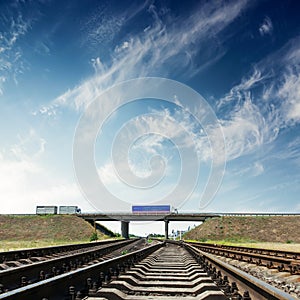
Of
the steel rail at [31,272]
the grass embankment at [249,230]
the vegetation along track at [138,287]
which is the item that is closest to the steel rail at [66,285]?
the vegetation along track at [138,287]

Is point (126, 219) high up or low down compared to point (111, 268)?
up

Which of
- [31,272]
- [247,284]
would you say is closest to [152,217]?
[31,272]

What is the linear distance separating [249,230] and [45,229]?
3545cm

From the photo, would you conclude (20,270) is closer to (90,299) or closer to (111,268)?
(111,268)

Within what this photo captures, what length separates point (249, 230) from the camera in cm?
5997

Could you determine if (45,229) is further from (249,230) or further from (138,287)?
(138,287)

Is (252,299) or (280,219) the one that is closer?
(252,299)

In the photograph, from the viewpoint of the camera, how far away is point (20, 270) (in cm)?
545

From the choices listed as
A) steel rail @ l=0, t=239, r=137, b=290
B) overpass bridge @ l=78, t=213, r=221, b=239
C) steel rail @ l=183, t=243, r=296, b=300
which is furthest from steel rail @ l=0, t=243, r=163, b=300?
overpass bridge @ l=78, t=213, r=221, b=239

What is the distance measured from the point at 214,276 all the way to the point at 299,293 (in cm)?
135

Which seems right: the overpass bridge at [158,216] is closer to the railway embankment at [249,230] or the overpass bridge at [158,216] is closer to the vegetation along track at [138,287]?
the railway embankment at [249,230]

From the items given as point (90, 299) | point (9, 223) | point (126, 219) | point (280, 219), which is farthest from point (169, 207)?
point (90, 299)

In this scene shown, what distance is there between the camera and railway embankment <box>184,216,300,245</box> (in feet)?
182

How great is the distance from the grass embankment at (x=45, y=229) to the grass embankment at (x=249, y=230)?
17.8m
